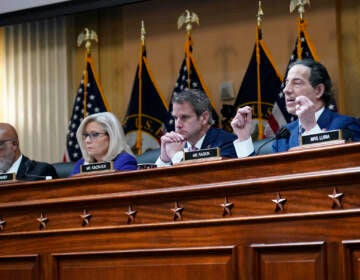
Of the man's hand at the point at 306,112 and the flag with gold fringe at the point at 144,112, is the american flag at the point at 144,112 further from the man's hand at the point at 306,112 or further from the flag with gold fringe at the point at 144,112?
the man's hand at the point at 306,112

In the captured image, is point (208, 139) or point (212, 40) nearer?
point (208, 139)

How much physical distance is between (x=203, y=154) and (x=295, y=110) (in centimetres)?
58

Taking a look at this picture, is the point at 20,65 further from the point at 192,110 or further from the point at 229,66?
the point at 192,110

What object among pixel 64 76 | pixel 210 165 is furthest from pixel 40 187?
pixel 64 76

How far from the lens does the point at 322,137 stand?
11.0 feet

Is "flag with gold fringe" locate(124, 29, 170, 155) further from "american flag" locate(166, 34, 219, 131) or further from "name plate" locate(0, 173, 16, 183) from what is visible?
"name plate" locate(0, 173, 16, 183)

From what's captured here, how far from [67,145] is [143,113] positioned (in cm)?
73

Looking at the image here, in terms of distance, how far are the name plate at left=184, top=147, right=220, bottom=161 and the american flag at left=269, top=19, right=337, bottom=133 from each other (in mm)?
2998

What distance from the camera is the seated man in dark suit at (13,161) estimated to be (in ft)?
17.7

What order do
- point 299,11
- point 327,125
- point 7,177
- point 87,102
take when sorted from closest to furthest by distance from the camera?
point 327,125
point 7,177
point 299,11
point 87,102

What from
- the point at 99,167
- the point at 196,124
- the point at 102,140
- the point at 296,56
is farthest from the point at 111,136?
the point at 296,56

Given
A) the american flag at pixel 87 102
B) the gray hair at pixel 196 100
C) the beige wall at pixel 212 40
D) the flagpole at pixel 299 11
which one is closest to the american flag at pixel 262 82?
the beige wall at pixel 212 40

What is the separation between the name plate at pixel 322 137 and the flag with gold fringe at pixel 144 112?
13.8 feet

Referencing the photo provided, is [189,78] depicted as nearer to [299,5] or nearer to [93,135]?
[299,5]
